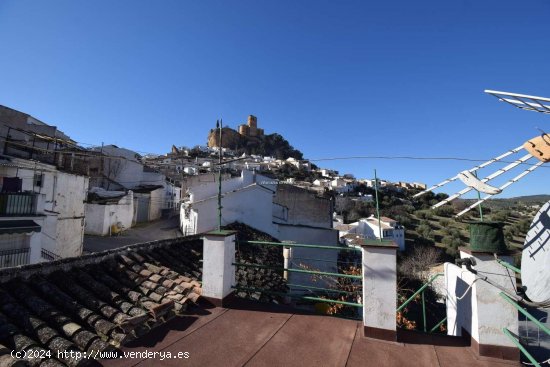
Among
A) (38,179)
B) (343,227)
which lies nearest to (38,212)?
(38,179)

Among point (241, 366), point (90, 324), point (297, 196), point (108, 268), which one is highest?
point (297, 196)

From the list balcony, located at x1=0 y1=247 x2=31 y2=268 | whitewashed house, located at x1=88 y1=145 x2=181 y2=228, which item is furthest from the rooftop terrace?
whitewashed house, located at x1=88 y1=145 x2=181 y2=228

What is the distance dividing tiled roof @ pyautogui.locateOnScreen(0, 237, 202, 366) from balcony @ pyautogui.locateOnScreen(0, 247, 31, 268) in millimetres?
12288

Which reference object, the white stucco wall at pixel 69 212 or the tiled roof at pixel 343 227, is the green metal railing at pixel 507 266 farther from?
the tiled roof at pixel 343 227

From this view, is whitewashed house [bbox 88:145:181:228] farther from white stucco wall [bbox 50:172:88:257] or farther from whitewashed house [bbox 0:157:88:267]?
whitewashed house [bbox 0:157:88:267]

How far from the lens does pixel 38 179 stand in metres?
18.1

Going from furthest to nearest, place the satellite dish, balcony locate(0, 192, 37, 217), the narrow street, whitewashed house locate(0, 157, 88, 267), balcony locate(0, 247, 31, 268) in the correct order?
the narrow street < balcony locate(0, 192, 37, 217) < whitewashed house locate(0, 157, 88, 267) < balcony locate(0, 247, 31, 268) < the satellite dish

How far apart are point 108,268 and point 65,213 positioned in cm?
1915

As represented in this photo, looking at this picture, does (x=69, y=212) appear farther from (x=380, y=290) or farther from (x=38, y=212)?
(x=380, y=290)

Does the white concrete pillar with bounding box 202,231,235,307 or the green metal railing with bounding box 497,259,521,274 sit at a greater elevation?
the green metal railing with bounding box 497,259,521,274

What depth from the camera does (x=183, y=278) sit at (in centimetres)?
555

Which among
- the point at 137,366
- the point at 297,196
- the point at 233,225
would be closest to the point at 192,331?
the point at 137,366

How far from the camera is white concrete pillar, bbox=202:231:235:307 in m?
4.78

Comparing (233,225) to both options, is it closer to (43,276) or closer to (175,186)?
(43,276)
